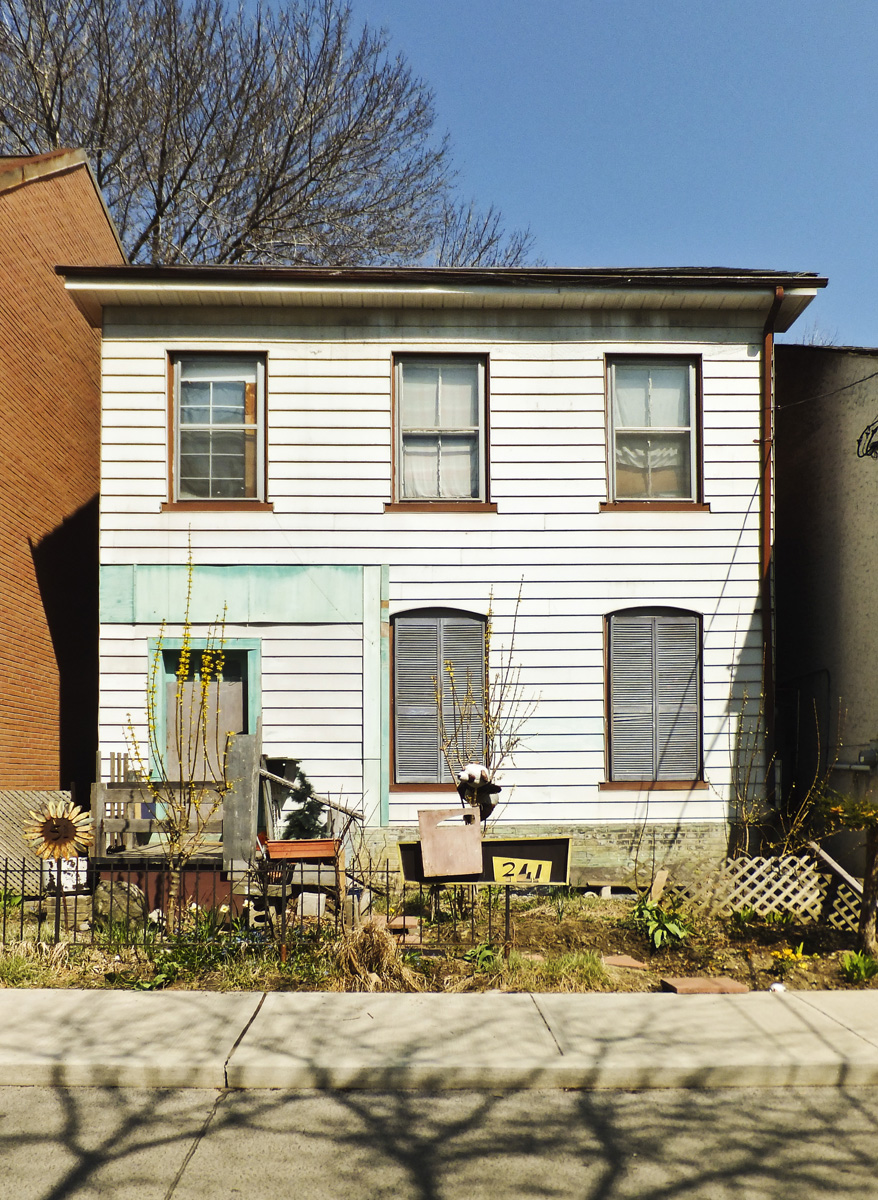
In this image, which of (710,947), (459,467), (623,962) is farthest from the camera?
(459,467)

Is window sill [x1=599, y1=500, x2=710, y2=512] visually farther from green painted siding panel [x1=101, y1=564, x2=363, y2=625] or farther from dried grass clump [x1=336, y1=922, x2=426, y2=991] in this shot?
dried grass clump [x1=336, y1=922, x2=426, y2=991]

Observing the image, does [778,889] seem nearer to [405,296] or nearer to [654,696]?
[654,696]

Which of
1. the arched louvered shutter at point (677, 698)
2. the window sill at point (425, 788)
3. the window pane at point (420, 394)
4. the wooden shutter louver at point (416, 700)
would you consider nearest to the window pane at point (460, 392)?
the window pane at point (420, 394)

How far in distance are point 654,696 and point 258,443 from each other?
574 centimetres

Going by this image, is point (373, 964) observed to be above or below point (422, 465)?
below

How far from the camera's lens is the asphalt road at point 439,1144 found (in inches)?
191

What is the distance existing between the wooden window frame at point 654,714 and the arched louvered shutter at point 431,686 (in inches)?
60.1

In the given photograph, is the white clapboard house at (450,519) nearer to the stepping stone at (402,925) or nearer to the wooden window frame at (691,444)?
the wooden window frame at (691,444)

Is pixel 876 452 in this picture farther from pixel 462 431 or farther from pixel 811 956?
pixel 811 956

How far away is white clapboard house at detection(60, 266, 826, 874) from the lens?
1223 centimetres

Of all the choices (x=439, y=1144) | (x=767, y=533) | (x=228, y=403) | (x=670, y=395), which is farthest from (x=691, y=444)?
(x=439, y=1144)

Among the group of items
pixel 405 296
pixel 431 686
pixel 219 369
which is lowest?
pixel 431 686

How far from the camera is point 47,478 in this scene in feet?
48.3

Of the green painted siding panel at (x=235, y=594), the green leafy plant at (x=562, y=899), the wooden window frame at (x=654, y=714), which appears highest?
the green painted siding panel at (x=235, y=594)
